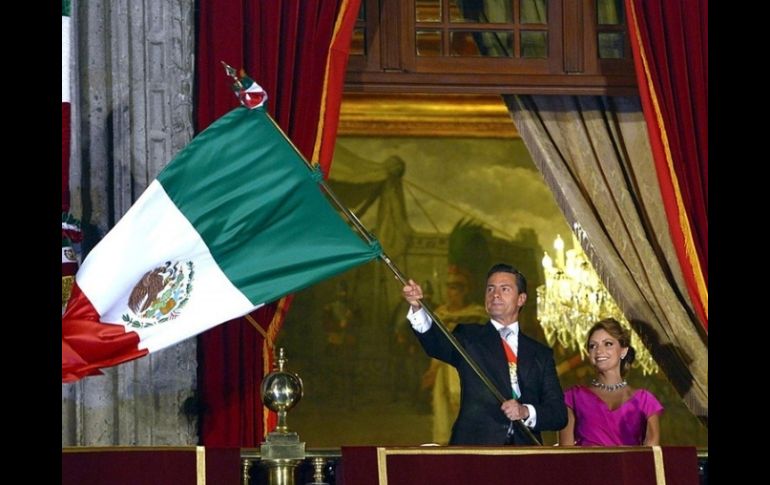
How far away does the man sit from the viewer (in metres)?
7.02

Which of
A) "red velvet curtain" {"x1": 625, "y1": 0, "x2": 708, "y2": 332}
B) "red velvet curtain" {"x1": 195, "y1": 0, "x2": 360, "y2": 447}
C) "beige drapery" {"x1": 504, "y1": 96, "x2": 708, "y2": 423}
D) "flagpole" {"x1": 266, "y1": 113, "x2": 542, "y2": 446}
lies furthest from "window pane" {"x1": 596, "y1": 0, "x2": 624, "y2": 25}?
"flagpole" {"x1": 266, "y1": 113, "x2": 542, "y2": 446}

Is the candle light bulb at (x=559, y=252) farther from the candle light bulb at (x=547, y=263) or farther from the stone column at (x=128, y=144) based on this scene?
the stone column at (x=128, y=144)

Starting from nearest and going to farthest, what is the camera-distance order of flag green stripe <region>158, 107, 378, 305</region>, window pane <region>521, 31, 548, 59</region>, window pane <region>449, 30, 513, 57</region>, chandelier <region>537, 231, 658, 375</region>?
flag green stripe <region>158, 107, 378, 305</region> < window pane <region>521, 31, 548, 59</region> < window pane <region>449, 30, 513, 57</region> < chandelier <region>537, 231, 658, 375</region>

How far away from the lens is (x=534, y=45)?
8.14 meters

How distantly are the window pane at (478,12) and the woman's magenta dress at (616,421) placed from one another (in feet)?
6.67

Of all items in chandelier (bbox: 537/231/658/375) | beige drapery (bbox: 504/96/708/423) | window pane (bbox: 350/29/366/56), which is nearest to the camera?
beige drapery (bbox: 504/96/708/423)

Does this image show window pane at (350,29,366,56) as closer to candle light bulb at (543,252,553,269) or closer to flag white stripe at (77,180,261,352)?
flag white stripe at (77,180,261,352)

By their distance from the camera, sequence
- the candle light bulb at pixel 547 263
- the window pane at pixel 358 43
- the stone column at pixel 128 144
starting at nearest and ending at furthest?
the stone column at pixel 128 144 < the window pane at pixel 358 43 < the candle light bulb at pixel 547 263

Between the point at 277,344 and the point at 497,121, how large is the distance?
2169 millimetres

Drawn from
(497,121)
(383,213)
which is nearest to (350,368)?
(383,213)

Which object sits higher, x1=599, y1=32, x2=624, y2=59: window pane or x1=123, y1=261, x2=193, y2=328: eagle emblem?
x1=599, y1=32, x2=624, y2=59: window pane

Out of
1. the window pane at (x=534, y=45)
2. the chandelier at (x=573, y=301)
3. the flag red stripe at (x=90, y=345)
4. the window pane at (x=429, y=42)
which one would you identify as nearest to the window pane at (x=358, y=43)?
the window pane at (x=429, y=42)

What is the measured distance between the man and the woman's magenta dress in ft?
0.77

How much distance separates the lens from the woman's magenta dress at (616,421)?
717 cm
